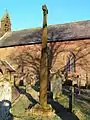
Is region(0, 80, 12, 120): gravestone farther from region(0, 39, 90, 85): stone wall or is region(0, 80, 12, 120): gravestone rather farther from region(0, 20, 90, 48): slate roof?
region(0, 20, 90, 48): slate roof

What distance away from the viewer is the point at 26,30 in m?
37.9

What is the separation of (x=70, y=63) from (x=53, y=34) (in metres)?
5.06

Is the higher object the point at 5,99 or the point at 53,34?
the point at 53,34

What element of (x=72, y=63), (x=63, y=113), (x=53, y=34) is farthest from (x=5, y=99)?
(x=53, y=34)

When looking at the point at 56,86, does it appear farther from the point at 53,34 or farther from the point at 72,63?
the point at 53,34

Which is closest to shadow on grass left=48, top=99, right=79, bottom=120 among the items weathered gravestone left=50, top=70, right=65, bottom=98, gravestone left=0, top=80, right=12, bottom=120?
weathered gravestone left=50, top=70, right=65, bottom=98

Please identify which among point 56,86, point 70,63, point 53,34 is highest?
point 53,34

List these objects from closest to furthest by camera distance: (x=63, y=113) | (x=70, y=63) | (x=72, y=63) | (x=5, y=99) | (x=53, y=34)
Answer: (x=5, y=99) < (x=63, y=113) < (x=72, y=63) < (x=70, y=63) < (x=53, y=34)

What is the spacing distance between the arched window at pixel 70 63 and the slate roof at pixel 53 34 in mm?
2445

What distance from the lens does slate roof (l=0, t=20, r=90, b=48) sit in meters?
28.7

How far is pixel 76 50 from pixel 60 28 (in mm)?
5556

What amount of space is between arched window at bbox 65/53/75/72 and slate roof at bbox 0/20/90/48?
2.44 metres

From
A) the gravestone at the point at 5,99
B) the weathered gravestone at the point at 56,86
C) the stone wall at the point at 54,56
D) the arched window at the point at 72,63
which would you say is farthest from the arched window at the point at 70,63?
the gravestone at the point at 5,99

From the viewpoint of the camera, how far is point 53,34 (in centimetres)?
3116
